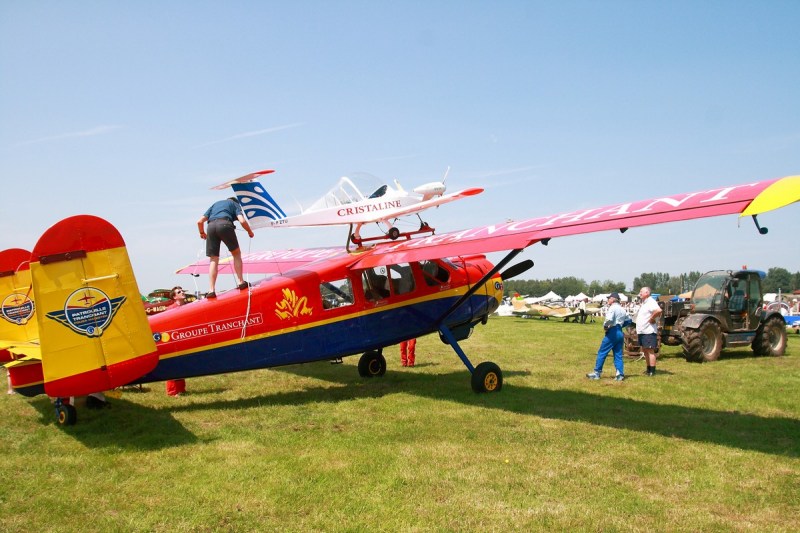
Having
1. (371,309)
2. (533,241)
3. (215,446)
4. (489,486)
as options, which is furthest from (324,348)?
(489,486)

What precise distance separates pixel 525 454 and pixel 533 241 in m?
2.64

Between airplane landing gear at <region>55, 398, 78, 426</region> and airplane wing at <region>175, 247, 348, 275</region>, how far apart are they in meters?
5.12

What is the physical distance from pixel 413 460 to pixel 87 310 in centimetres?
386

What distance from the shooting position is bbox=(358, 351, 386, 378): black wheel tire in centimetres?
1173

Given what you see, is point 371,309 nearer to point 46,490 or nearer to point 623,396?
point 623,396

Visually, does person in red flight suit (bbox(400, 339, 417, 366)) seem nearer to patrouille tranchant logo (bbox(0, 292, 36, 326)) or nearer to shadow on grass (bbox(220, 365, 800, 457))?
shadow on grass (bbox(220, 365, 800, 457))

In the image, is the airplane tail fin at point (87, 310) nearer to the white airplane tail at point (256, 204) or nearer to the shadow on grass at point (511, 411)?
the shadow on grass at point (511, 411)

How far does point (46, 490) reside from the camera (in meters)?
5.25

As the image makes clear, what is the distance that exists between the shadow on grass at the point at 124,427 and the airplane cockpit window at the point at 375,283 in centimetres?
352

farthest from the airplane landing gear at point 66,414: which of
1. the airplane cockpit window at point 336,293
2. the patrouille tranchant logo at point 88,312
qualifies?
the airplane cockpit window at point 336,293

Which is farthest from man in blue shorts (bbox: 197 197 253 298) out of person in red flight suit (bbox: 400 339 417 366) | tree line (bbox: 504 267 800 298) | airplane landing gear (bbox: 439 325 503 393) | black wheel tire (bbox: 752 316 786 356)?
tree line (bbox: 504 267 800 298)

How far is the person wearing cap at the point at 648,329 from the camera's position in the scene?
37.4 feet

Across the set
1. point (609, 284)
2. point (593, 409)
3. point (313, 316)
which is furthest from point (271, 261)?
point (609, 284)

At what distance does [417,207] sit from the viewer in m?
11.4
